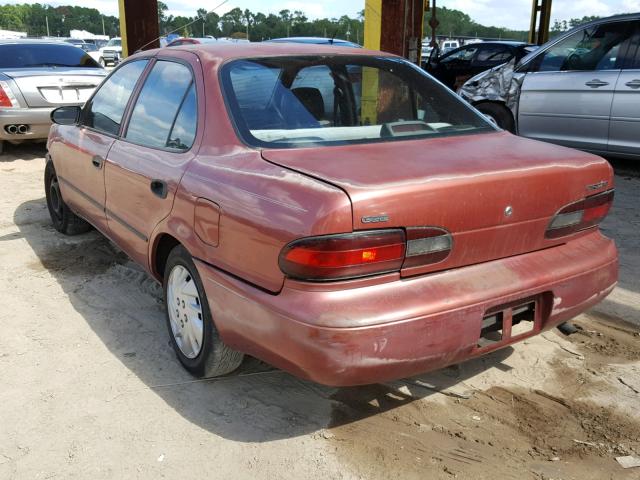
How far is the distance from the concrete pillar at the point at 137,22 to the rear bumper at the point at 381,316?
29.8 feet

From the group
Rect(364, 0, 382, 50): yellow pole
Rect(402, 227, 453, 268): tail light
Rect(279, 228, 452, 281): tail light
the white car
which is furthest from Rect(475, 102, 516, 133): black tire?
the white car

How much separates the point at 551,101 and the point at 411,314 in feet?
19.6

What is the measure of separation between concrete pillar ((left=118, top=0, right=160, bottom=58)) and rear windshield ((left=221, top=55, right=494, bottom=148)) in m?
7.98

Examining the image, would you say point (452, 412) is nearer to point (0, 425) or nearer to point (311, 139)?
point (311, 139)

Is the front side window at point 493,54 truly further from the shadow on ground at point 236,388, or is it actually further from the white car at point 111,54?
the white car at point 111,54

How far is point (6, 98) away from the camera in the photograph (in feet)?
26.5

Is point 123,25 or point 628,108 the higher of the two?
point 123,25

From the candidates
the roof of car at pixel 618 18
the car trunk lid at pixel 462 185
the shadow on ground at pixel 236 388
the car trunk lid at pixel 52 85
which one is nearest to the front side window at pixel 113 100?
the shadow on ground at pixel 236 388

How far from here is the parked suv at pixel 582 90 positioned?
6723 millimetres

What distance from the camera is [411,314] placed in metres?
2.28

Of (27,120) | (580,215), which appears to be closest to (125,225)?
(580,215)

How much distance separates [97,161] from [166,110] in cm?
90

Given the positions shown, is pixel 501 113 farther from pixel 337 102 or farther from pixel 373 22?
pixel 337 102

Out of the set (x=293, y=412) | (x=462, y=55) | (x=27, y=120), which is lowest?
(x=293, y=412)
